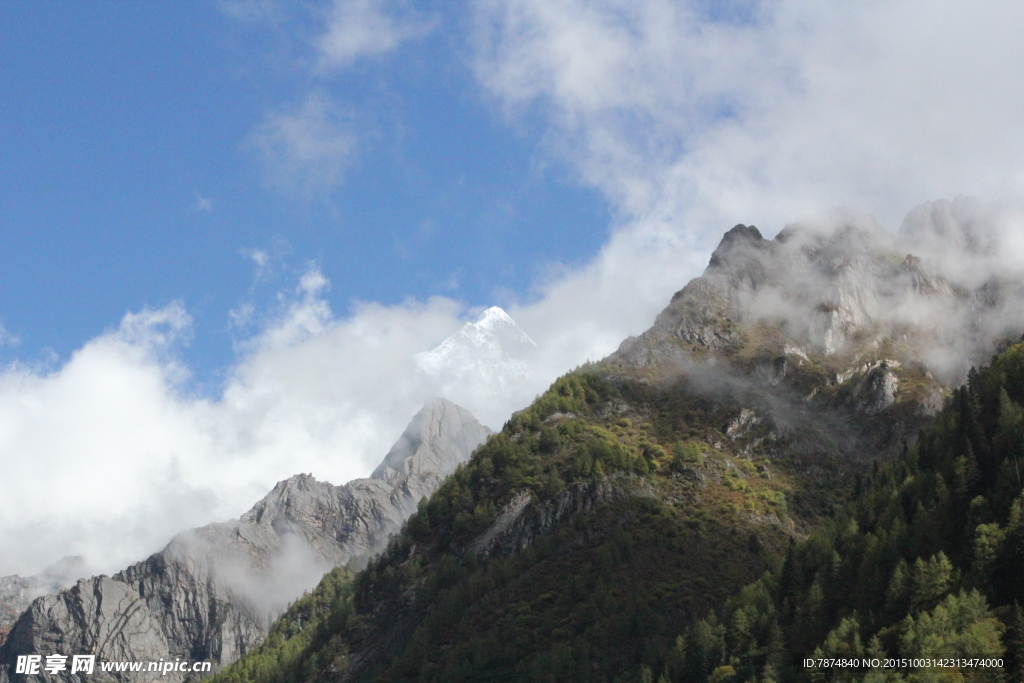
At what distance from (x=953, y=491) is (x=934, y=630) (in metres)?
41.9

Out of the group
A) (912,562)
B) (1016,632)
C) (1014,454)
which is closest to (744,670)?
(912,562)

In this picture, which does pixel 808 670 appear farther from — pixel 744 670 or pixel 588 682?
pixel 588 682

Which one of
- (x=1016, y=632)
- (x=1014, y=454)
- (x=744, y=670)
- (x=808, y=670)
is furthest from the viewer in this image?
(x=1014, y=454)

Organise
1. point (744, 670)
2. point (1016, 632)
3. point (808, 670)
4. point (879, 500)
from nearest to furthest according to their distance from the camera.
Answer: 1. point (1016, 632)
2. point (808, 670)
3. point (744, 670)
4. point (879, 500)

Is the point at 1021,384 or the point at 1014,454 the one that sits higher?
the point at 1021,384

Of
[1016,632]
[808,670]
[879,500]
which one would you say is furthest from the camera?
[879,500]

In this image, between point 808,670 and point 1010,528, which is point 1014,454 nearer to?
point 1010,528

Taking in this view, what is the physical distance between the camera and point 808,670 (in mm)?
155375

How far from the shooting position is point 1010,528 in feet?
516

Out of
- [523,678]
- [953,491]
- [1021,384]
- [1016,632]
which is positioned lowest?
[1016,632]

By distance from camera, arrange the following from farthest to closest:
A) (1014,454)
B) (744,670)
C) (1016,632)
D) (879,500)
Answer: (879,500) < (1014,454) < (744,670) < (1016,632)

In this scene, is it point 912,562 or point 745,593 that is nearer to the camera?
point 912,562

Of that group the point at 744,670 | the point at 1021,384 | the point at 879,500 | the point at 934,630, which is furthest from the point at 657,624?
the point at 1021,384

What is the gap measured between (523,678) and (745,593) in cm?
4394
